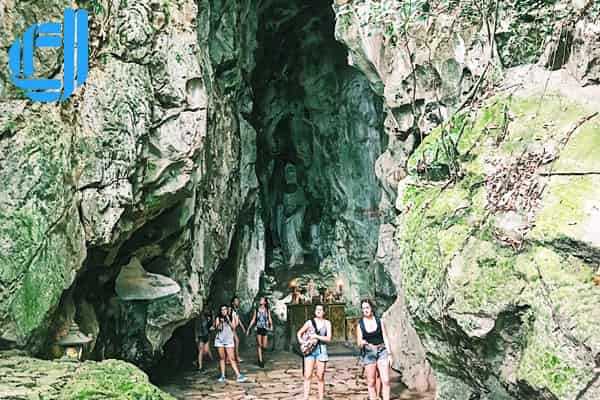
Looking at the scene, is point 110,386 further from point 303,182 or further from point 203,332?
point 303,182

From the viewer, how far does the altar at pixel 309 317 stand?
1947cm

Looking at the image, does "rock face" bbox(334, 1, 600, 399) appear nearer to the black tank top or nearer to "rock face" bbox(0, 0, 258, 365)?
the black tank top

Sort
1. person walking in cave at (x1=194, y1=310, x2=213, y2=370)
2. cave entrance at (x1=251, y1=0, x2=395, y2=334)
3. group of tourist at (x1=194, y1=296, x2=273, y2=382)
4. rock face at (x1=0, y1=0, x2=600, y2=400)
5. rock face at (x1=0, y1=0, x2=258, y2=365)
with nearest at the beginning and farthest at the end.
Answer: rock face at (x1=0, y1=0, x2=600, y2=400) < rock face at (x1=0, y1=0, x2=258, y2=365) < group of tourist at (x1=194, y1=296, x2=273, y2=382) < person walking in cave at (x1=194, y1=310, x2=213, y2=370) < cave entrance at (x1=251, y1=0, x2=395, y2=334)

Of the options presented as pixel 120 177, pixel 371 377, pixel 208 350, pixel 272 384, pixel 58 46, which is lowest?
pixel 272 384

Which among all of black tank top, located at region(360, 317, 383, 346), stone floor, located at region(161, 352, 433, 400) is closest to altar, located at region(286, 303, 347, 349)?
stone floor, located at region(161, 352, 433, 400)

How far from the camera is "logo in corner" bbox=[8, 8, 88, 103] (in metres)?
8.70

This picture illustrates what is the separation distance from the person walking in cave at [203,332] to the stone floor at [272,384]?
1.49 ft

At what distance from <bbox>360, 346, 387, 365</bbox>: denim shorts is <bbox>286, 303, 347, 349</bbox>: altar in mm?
10000

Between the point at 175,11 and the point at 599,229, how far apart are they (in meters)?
8.95

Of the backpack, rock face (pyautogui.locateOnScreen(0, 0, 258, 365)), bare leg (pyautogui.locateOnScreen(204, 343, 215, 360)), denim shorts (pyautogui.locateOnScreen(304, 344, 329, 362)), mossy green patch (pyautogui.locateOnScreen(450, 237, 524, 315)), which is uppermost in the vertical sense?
rock face (pyautogui.locateOnScreen(0, 0, 258, 365))

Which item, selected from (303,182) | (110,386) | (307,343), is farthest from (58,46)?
(303,182)

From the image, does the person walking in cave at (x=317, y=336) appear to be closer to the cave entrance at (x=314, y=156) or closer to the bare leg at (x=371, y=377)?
the bare leg at (x=371, y=377)

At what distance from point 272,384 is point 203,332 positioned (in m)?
3.41

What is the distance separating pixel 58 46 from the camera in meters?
9.37
